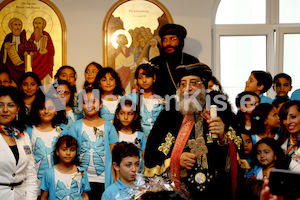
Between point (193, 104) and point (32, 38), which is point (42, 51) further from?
point (193, 104)

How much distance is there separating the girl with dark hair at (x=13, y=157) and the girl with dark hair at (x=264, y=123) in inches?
90.4

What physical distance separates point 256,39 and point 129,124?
3.22 m

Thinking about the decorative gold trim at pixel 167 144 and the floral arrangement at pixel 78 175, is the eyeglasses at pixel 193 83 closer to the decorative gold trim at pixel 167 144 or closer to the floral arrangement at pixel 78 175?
the decorative gold trim at pixel 167 144

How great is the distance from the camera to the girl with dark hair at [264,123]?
415cm

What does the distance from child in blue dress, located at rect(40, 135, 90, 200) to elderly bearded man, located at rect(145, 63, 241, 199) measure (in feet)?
3.10

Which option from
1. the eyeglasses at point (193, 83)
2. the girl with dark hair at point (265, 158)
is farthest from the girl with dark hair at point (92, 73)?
the girl with dark hair at point (265, 158)

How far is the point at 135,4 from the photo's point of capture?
6125mm

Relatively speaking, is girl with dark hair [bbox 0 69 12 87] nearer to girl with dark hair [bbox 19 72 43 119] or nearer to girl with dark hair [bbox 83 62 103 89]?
girl with dark hair [bbox 19 72 43 119]

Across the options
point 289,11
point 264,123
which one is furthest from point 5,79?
point 289,11

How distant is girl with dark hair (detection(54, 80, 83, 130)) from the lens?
452cm

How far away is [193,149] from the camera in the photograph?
3.15 m

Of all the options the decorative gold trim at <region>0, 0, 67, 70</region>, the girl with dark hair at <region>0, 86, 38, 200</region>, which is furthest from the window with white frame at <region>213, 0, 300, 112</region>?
the girl with dark hair at <region>0, 86, 38, 200</region>

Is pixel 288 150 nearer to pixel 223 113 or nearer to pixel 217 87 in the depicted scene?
pixel 223 113

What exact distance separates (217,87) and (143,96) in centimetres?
95
